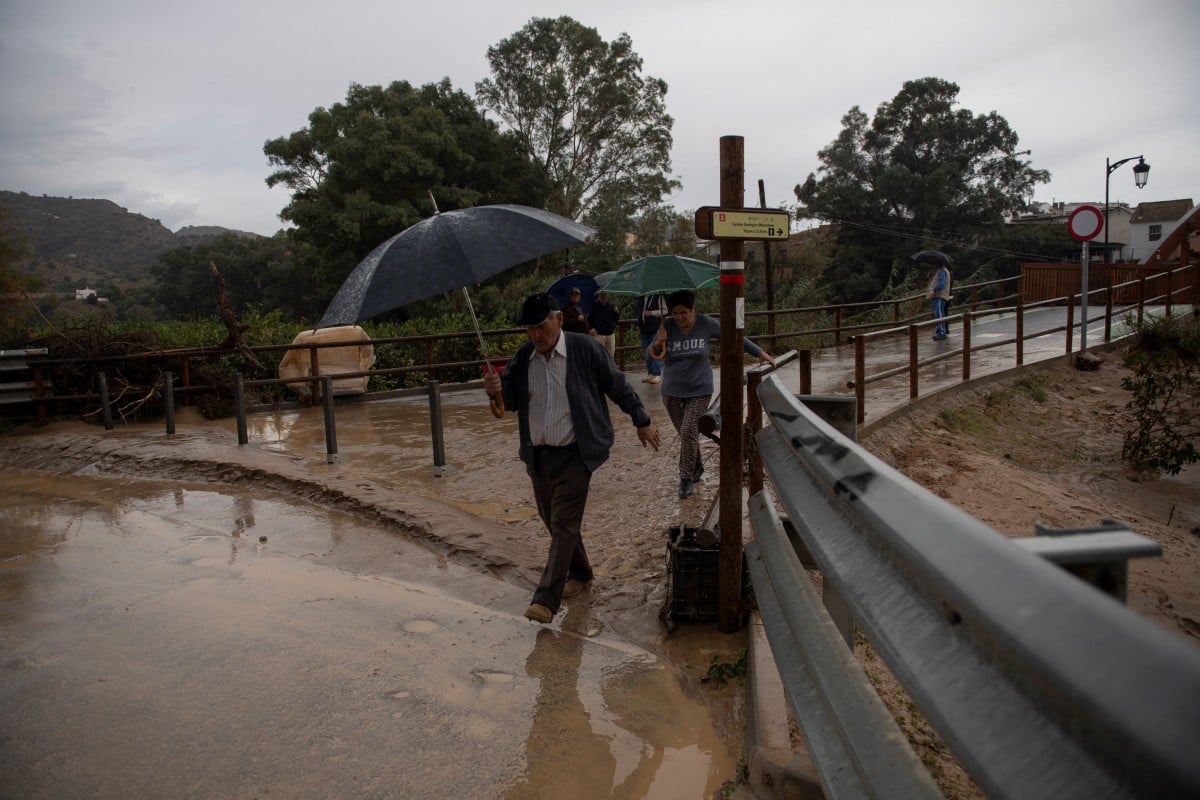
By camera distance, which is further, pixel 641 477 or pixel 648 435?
pixel 641 477

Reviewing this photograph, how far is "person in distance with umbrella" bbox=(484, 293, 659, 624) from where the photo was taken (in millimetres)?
4586

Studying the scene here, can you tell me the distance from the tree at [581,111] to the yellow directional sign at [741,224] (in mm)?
26895

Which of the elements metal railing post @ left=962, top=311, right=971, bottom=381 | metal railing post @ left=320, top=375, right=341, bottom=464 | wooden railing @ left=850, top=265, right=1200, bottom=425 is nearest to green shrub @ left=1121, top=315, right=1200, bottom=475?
metal railing post @ left=962, top=311, right=971, bottom=381

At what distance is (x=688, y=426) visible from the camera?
6566mm

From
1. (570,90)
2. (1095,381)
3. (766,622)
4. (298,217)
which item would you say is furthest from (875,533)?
(570,90)

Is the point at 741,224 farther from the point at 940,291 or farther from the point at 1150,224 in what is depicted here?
the point at 1150,224

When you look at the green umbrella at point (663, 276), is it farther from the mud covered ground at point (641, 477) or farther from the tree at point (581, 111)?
the tree at point (581, 111)

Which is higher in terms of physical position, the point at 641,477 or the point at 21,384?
the point at 21,384

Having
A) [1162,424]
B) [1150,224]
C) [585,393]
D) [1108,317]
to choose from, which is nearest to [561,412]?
[585,393]

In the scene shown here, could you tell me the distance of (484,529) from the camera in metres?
6.09

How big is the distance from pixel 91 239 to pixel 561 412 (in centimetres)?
8748

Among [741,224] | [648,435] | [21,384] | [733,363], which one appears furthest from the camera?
[21,384]

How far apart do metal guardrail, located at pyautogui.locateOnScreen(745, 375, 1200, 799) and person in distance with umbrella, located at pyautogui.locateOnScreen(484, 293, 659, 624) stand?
2958 mm

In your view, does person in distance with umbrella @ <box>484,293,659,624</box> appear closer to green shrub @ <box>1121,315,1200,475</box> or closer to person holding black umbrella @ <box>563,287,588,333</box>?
person holding black umbrella @ <box>563,287,588,333</box>
